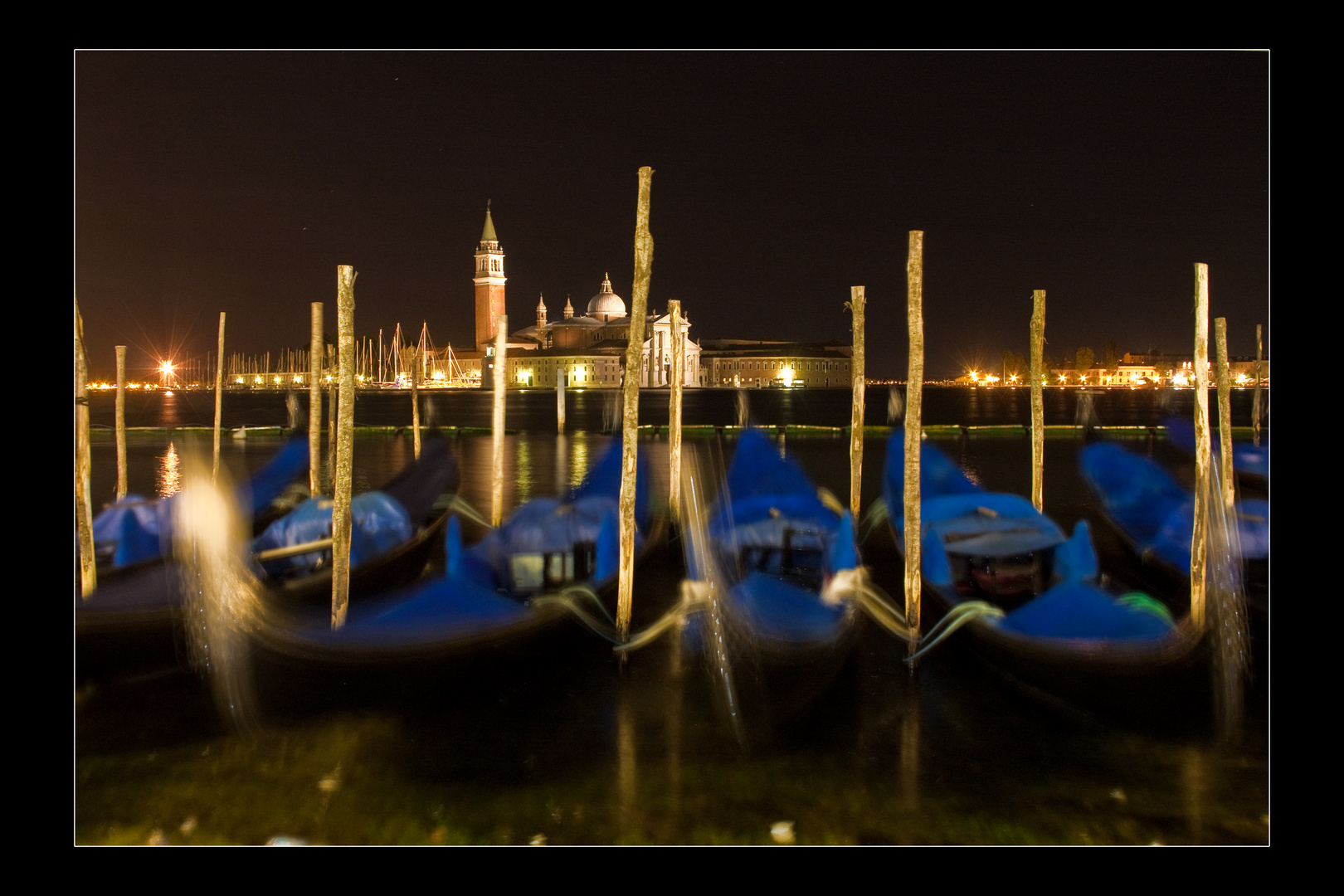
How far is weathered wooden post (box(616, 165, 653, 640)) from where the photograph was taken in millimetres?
5930

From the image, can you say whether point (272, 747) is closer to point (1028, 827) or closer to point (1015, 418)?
point (1028, 827)

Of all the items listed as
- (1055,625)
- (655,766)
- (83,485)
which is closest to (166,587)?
(83,485)

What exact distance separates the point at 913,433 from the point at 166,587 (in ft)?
16.7

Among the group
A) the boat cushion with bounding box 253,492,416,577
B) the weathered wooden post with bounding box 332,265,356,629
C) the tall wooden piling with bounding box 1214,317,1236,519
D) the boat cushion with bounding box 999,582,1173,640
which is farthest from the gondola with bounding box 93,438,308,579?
the tall wooden piling with bounding box 1214,317,1236,519

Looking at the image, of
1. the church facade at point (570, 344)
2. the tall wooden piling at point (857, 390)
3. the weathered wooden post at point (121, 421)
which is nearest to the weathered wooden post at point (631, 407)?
the tall wooden piling at point (857, 390)

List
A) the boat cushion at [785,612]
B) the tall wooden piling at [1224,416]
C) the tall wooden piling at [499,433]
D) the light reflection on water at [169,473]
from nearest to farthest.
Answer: the boat cushion at [785,612] < the tall wooden piling at [1224,416] < the tall wooden piling at [499,433] < the light reflection on water at [169,473]

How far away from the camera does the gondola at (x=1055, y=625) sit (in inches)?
213

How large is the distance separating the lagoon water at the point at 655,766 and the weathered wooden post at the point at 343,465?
2.76ft

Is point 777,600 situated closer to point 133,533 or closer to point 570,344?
point 133,533

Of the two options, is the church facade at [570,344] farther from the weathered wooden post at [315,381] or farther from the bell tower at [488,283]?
the weathered wooden post at [315,381]

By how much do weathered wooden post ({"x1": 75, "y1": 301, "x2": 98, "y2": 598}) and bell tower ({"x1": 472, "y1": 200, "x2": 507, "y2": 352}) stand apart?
81.0 m

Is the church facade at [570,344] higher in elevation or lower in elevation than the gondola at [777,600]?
higher

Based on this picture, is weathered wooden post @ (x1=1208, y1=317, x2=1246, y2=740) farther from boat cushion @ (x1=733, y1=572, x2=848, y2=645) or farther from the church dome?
the church dome

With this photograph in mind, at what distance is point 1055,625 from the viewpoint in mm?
5547
